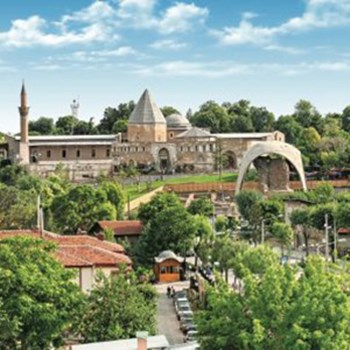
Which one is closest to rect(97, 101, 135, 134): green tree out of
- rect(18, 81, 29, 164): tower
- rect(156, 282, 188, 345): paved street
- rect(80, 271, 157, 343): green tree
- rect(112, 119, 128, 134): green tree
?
rect(112, 119, 128, 134): green tree

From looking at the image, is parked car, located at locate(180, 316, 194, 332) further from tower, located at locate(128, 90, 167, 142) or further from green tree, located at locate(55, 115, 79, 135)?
green tree, located at locate(55, 115, 79, 135)

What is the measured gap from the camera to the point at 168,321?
95.3 feet

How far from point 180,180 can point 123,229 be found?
116 ft

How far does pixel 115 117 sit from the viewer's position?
11838 cm

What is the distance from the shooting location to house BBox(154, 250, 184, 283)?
38.3 metres

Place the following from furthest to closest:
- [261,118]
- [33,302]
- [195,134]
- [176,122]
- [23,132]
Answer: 1. [261,118]
2. [176,122]
3. [195,134]
4. [23,132]
5. [33,302]

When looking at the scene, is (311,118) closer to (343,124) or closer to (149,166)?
(343,124)

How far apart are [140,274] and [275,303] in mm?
16003

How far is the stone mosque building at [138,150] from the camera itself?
9038 cm

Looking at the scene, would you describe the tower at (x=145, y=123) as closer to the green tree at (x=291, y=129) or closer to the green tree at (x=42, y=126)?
the green tree at (x=291, y=129)

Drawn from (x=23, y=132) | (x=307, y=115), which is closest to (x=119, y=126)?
(x=23, y=132)

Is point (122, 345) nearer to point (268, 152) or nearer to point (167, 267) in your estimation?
point (167, 267)

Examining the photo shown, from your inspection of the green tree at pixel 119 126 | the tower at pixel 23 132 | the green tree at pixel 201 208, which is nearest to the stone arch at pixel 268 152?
the green tree at pixel 201 208

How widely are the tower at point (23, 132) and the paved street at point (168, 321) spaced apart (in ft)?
178
